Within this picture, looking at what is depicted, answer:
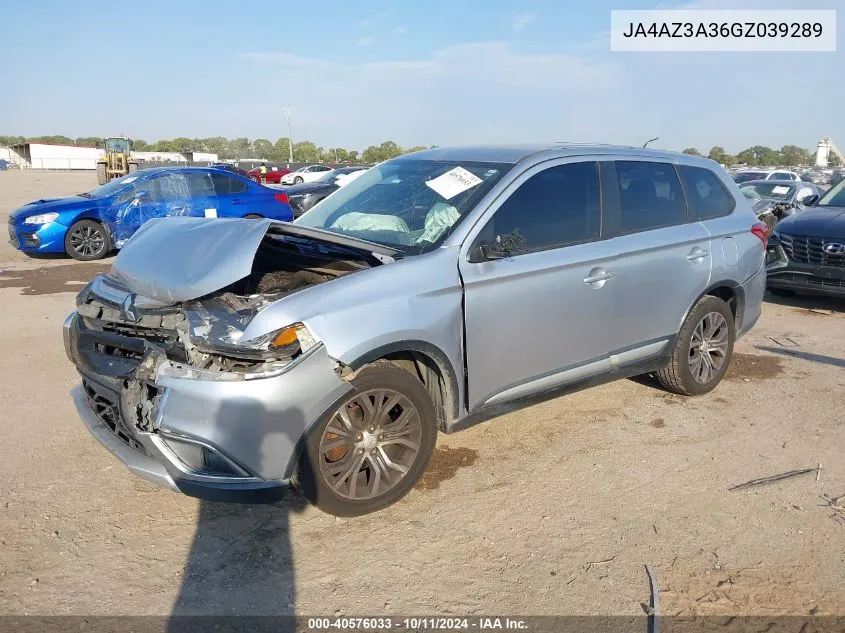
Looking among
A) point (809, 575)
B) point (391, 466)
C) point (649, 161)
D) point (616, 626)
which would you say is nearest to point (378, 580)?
point (391, 466)

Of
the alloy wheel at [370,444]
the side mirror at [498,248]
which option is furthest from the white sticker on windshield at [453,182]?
the alloy wheel at [370,444]

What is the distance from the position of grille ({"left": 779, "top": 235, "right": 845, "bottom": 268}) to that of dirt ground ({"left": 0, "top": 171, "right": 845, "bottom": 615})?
3.67 metres

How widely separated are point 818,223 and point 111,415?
809 cm

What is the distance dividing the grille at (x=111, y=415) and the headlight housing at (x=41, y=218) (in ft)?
28.7

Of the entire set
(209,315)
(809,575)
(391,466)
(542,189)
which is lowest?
(809,575)

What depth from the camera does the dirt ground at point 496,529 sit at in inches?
111

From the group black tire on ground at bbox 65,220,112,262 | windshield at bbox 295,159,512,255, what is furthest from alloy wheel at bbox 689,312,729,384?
black tire on ground at bbox 65,220,112,262

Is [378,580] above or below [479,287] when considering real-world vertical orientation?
below

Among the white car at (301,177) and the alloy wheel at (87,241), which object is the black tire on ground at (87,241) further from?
the white car at (301,177)

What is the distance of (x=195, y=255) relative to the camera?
132 inches

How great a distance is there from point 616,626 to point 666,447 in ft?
6.14

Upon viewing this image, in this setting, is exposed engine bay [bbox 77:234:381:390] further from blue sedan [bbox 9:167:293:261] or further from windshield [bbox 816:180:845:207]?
blue sedan [bbox 9:167:293:261]

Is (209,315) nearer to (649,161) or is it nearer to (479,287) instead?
(479,287)

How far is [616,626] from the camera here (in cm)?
263
